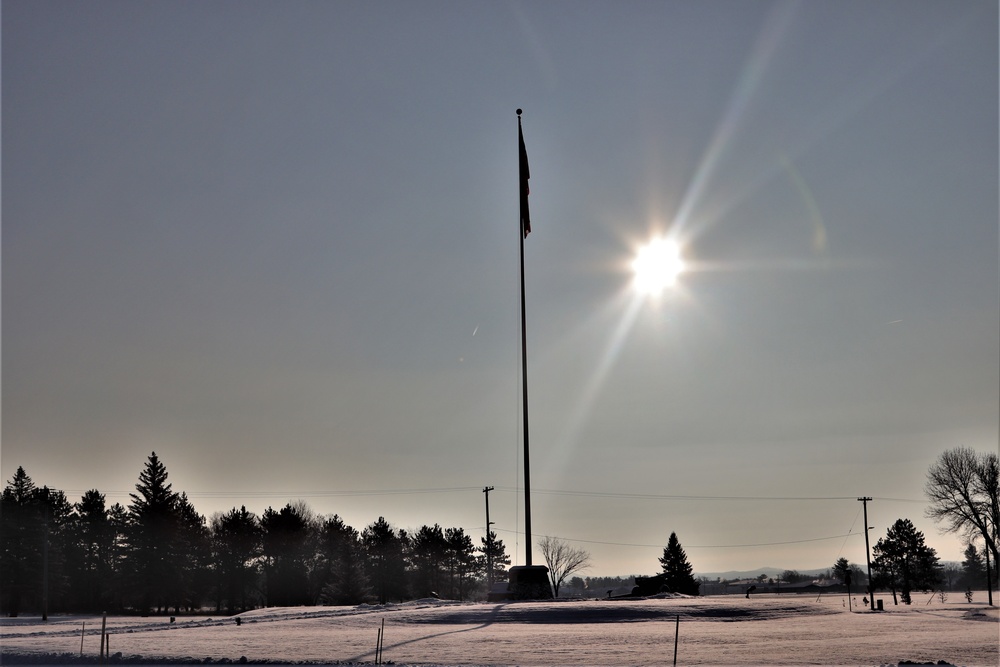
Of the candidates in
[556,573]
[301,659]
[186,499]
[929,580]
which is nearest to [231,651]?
[301,659]

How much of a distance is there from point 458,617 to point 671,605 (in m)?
12.3

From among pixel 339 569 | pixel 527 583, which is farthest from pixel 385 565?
pixel 527 583

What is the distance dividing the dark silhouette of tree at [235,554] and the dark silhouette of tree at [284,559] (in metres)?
1.36

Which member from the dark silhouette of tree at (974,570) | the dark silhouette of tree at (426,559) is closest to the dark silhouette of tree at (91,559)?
the dark silhouette of tree at (426,559)

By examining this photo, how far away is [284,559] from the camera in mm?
102438

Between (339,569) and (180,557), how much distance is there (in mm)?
22268

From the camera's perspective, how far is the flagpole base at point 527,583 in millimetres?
50594

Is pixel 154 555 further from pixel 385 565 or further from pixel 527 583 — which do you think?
pixel 527 583

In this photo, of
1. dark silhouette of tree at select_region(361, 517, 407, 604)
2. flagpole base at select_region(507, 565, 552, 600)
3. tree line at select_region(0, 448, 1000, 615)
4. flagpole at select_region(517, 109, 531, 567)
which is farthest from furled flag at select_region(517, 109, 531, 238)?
dark silhouette of tree at select_region(361, 517, 407, 604)

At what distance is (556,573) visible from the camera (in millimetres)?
141875

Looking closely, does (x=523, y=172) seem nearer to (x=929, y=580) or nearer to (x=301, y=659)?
(x=301, y=659)

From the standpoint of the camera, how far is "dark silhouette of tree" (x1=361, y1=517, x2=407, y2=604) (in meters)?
109

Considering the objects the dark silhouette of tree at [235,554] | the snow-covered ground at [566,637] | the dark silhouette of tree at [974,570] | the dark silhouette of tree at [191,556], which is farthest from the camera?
the dark silhouette of tree at [974,570]

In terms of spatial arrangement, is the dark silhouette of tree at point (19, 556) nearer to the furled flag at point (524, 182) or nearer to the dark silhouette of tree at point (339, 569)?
the dark silhouette of tree at point (339, 569)
